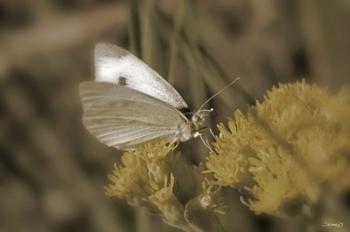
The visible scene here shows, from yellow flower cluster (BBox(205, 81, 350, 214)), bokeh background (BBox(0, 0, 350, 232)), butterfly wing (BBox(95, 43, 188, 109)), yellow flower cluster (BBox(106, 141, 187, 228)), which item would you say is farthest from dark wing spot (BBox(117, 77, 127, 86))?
bokeh background (BBox(0, 0, 350, 232))

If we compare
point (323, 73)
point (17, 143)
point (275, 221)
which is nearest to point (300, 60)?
point (323, 73)

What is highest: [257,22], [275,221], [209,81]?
[257,22]

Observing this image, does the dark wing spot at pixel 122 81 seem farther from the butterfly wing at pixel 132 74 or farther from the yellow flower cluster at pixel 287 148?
the yellow flower cluster at pixel 287 148

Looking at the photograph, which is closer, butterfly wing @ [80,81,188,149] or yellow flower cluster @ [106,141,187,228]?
yellow flower cluster @ [106,141,187,228]

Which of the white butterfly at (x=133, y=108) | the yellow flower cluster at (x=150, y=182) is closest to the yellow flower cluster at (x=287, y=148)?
the yellow flower cluster at (x=150, y=182)

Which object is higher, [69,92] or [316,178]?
[69,92]

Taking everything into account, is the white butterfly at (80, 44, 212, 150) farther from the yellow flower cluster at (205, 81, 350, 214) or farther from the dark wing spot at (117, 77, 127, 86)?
the yellow flower cluster at (205, 81, 350, 214)

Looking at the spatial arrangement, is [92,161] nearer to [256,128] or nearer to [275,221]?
[275,221]
